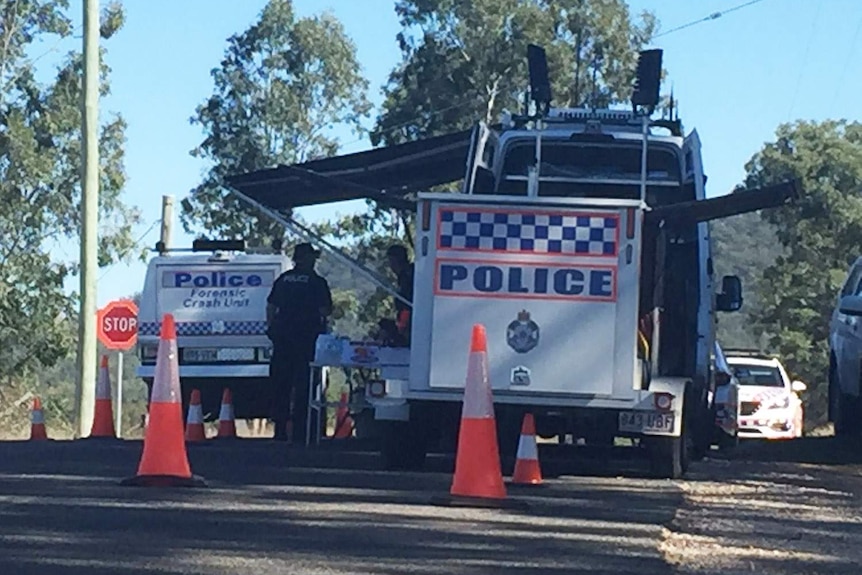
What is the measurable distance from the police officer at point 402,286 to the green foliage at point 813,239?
40008mm

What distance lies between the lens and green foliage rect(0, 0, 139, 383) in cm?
4081

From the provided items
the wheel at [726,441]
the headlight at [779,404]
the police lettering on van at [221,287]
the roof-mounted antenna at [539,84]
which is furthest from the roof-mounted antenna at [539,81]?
the headlight at [779,404]

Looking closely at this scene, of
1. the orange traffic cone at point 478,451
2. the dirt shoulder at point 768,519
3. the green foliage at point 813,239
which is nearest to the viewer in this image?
the dirt shoulder at point 768,519

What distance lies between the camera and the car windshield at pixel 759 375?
30.2 meters

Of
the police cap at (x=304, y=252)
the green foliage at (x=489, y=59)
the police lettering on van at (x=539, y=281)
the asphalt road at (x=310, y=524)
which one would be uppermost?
the green foliage at (x=489, y=59)

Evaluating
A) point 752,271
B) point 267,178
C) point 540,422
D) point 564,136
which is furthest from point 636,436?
point 752,271

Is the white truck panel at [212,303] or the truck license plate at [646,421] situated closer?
the truck license plate at [646,421]

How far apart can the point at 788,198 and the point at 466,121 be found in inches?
1201

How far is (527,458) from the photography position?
12.7m

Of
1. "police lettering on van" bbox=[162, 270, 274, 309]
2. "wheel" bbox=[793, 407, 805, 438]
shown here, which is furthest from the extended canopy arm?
"wheel" bbox=[793, 407, 805, 438]

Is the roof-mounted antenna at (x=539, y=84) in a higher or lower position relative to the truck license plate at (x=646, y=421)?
higher

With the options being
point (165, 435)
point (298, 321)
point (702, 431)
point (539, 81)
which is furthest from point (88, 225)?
point (165, 435)

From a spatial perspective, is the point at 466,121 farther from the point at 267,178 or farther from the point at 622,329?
the point at 622,329

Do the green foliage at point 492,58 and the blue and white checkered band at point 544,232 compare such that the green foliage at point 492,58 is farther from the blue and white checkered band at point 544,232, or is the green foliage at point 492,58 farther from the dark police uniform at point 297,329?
the blue and white checkered band at point 544,232
